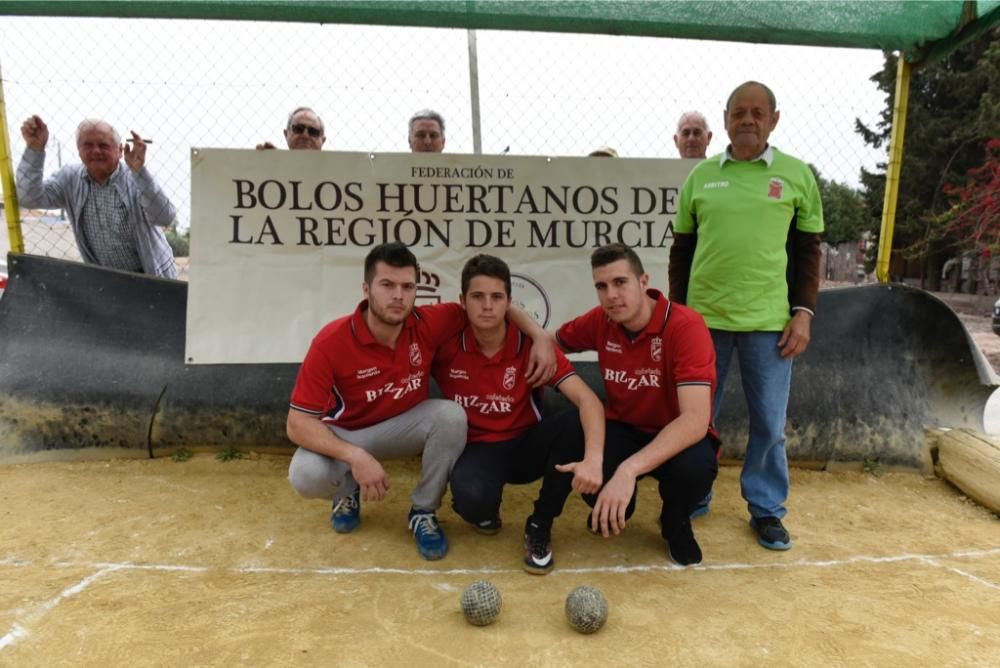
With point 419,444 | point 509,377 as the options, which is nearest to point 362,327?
point 419,444

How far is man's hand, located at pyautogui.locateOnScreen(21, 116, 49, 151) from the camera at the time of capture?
12.3ft

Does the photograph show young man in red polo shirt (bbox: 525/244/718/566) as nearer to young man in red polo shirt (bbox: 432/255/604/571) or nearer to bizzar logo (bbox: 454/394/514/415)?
young man in red polo shirt (bbox: 432/255/604/571)

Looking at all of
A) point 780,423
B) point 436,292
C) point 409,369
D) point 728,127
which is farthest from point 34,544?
point 728,127

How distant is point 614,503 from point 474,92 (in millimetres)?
2632

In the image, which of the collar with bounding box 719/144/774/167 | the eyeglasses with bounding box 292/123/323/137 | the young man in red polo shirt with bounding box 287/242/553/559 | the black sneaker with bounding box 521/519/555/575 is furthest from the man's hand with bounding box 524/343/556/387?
the eyeglasses with bounding box 292/123/323/137

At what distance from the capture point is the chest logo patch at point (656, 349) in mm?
2830

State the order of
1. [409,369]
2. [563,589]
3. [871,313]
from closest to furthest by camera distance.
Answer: [563,589], [409,369], [871,313]

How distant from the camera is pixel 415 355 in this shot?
3021 millimetres

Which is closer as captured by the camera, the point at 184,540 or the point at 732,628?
the point at 732,628

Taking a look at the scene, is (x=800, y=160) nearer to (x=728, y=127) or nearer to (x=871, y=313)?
(x=728, y=127)

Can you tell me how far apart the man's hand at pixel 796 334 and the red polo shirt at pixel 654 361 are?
1.36ft

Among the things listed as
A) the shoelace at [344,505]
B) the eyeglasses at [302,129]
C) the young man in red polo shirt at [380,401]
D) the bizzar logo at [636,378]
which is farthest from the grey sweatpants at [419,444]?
the eyeglasses at [302,129]

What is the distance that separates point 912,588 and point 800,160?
74.9 inches

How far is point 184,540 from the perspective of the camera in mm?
3043
